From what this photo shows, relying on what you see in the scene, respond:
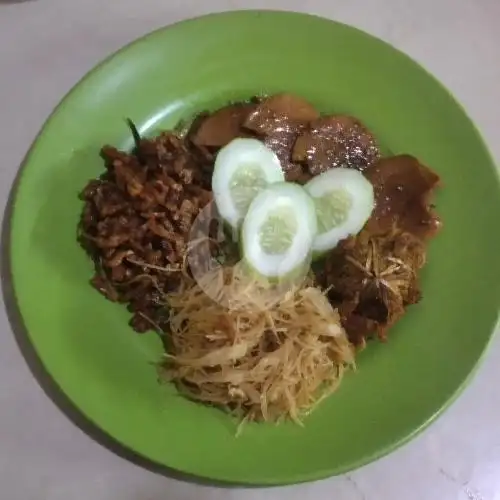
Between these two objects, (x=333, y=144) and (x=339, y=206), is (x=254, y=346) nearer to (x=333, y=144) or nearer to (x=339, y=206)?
(x=339, y=206)

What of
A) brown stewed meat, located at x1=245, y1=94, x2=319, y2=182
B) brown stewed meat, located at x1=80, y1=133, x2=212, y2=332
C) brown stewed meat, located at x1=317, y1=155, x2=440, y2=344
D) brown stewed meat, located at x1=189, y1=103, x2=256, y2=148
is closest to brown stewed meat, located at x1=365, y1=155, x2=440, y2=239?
brown stewed meat, located at x1=317, y1=155, x2=440, y2=344

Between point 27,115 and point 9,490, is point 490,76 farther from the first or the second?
point 9,490

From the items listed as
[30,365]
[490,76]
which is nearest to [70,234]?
[30,365]

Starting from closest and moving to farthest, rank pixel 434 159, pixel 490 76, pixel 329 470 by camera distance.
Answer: pixel 329 470, pixel 434 159, pixel 490 76

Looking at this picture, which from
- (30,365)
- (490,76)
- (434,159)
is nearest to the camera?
(30,365)

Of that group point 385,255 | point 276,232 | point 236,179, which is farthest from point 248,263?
point 385,255

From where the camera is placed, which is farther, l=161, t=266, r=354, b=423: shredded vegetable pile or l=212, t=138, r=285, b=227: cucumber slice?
l=212, t=138, r=285, b=227: cucumber slice

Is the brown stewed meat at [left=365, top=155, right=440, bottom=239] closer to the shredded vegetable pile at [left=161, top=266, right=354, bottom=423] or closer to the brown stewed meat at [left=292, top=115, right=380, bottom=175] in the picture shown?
the brown stewed meat at [left=292, top=115, right=380, bottom=175]
